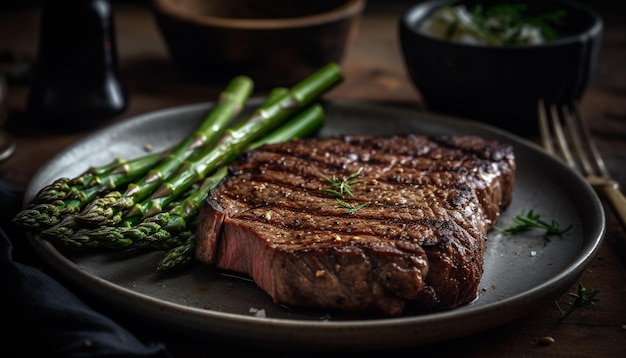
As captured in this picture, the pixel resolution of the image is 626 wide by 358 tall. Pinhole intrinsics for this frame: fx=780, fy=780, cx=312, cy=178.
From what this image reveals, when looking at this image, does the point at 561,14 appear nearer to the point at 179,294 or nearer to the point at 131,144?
the point at 131,144

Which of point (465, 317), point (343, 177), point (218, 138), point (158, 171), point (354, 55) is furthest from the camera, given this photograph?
point (354, 55)

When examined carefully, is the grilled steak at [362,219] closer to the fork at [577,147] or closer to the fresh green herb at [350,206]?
the fresh green herb at [350,206]

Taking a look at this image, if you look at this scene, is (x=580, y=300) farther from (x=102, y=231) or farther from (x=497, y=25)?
(x=497, y=25)

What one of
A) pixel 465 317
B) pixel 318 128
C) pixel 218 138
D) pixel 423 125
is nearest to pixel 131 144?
pixel 218 138

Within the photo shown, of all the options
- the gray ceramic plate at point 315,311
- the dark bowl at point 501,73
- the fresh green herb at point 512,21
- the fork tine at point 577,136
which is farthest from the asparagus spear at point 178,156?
the fork tine at point 577,136

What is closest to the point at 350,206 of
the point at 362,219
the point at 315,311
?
the point at 362,219

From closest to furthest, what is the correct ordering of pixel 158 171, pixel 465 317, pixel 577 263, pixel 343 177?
pixel 465 317, pixel 577 263, pixel 343 177, pixel 158 171

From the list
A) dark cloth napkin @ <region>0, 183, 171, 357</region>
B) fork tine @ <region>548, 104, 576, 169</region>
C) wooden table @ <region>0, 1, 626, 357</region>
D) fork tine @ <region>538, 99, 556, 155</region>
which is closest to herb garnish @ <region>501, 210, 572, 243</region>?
wooden table @ <region>0, 1, 626, 357</region>
